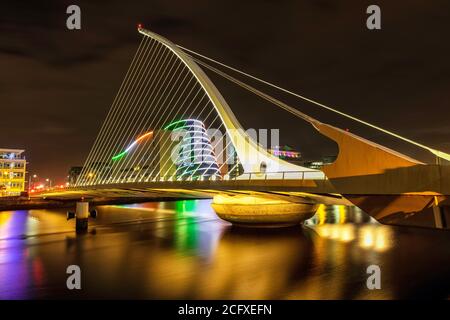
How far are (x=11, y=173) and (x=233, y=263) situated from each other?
251 ft

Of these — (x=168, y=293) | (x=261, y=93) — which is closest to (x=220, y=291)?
(x=168, y=293)

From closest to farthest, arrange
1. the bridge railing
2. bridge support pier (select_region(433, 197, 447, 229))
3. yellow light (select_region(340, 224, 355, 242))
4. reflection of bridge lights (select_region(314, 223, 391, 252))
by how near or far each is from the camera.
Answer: bridge support pier (select_region(433, 197, 447, 229)) → the bridge railing → reflection of bridge lights (select_region(314, 223, 391, 252)) → yellow light (select_region(340, 224, 355, 242))

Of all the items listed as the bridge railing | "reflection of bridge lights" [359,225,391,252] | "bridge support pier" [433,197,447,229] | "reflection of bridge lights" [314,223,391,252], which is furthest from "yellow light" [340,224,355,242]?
"bridge support pier" [433,197,447,229]

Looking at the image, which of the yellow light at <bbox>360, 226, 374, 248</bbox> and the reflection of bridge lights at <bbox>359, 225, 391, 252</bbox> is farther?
the yellow light at <bbox>360, 226, 374, 248</bbox>

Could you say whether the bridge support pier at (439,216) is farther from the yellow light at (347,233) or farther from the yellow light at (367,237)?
the yellow light at (347,233)

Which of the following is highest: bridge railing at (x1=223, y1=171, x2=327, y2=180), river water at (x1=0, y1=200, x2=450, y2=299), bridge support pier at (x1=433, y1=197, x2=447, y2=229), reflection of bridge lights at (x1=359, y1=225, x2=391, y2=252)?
bridge railing at (x1=223, y1=171, x2=327, y2=180)

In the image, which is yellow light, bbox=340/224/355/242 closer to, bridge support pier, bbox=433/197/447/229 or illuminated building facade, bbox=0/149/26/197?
bridge support pier, bbox=433/197/447/229

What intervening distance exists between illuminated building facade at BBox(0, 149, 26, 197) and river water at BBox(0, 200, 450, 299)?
58.7 metres

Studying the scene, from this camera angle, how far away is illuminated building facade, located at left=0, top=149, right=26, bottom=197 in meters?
77.6

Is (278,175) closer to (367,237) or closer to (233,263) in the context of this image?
(233,263)

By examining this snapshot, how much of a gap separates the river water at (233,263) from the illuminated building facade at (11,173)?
5872 centimetres

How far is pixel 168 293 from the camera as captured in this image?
12008 millimetres

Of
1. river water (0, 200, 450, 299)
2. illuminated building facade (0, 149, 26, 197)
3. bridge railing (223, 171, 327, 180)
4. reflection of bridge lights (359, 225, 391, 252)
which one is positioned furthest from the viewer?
illuminated building facade (0, 149, 26, 197)

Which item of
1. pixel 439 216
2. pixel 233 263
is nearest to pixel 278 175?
pixel 233 263
